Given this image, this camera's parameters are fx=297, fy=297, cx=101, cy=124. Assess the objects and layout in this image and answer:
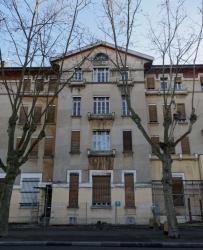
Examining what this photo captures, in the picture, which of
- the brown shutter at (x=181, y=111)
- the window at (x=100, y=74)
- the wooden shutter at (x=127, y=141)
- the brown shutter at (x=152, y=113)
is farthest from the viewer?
the window at (x=100, y=74)

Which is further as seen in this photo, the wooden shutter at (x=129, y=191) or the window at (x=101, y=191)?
the window at (x=101, y=191)

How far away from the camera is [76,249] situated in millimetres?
9867

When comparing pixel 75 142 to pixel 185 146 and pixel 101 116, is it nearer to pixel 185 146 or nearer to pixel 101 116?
pixel 101 116

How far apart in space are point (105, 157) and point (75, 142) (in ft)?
10.1

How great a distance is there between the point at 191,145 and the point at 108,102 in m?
8.66

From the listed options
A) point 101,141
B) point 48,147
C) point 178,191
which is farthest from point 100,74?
point 178,191

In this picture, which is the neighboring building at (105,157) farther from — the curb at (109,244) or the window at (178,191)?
the curb at (109,244)

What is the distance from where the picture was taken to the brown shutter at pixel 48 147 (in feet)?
88.3

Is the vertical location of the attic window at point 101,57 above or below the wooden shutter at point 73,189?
above

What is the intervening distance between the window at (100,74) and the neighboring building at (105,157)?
98 mm

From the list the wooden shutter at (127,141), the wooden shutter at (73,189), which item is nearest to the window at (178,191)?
the wooden shutter at (127,141)

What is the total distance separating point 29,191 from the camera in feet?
83.7

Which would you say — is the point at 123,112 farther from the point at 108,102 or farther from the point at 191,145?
the point at 191,145

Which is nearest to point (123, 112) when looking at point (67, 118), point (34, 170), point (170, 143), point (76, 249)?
point (67, 118)
